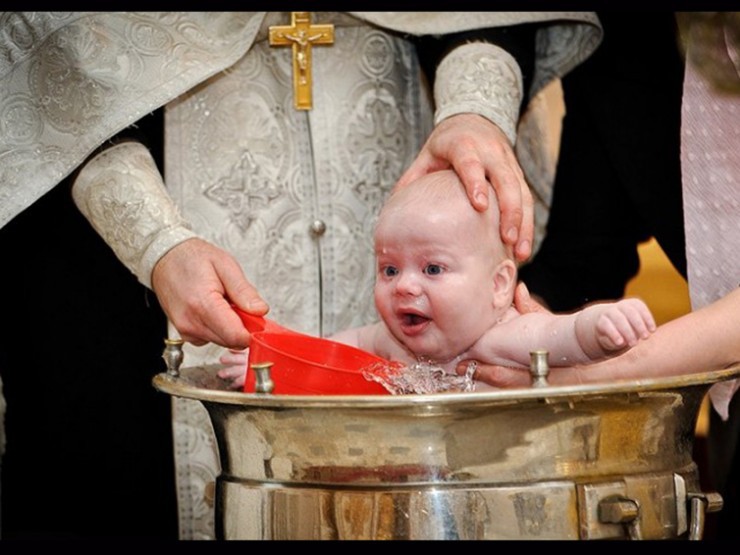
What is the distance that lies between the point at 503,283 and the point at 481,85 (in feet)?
1.38

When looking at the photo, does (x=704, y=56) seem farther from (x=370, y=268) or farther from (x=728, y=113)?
(x=370, y=268)

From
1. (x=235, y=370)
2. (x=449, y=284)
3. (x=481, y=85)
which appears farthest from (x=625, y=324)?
(x=481, y=85)

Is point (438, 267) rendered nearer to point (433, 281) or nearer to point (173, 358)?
point (433, 281)

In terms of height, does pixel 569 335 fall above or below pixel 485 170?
below

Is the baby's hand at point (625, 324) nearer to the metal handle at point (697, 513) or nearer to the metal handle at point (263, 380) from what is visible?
the metal handle at point (697, 513)

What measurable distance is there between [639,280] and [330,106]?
138 cm

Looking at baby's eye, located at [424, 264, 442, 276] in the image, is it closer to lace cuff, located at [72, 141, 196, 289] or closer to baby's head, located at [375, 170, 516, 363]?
baby's head, located at [375, 170, 516, 363]

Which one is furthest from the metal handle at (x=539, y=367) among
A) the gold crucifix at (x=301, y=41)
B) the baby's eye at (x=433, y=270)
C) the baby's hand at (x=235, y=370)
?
the gold crucifix at (x=301, y=41)

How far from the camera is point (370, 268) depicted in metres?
2.32

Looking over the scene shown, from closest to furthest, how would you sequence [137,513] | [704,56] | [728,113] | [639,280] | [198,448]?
1. [704,56]
2. [728,113]
3. [198,448]
4. [137,513]
5. [639,280]

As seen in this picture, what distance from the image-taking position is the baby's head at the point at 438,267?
1.83m

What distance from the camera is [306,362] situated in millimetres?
1654

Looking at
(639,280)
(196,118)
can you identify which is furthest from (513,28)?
(639,280)

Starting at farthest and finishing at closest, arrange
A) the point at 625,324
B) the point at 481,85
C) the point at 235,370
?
the point at 481,85, the point at 235,370, the point at 625,324
